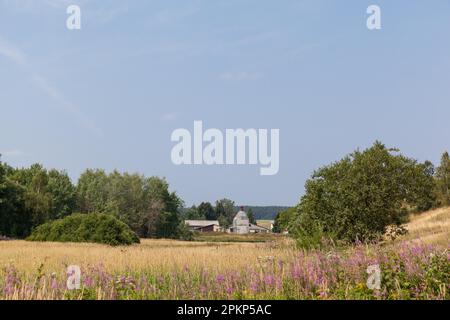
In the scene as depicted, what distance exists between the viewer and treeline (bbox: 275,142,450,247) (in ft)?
106

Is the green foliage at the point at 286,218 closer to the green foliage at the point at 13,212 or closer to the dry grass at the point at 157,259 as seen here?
the dry grass at the point at 157,259

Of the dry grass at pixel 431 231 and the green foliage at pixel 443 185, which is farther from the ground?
the green foliage at pixel 443 185

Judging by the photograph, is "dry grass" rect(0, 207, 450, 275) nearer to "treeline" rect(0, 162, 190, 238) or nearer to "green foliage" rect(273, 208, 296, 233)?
"green foliage" rect(273, 208, 296, 233)

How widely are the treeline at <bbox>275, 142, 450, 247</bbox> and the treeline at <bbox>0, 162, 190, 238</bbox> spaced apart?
42.4 m

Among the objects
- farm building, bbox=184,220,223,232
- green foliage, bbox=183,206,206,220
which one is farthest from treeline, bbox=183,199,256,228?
farm building, bbox=184,220,223,232

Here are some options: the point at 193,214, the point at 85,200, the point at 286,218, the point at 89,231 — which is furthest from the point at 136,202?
the point at 193,214

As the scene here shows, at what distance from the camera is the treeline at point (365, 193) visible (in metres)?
32.2

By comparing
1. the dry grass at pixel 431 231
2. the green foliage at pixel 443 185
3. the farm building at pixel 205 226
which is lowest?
the farm building at pixel 205 226

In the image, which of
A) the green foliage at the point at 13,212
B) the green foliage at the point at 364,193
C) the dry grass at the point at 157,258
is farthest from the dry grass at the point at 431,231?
the green foliage at the point at 13,212

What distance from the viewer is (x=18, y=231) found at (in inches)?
2675
